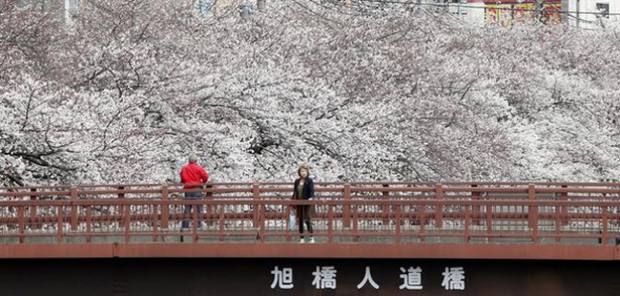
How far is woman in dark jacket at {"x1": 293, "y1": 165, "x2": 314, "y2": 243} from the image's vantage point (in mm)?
24688

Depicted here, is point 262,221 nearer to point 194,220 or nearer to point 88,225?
point 194,220

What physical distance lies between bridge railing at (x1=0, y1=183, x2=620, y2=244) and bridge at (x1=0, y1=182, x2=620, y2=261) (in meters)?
0.02

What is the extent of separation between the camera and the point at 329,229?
952 inches

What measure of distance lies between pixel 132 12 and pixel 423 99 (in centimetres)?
1016

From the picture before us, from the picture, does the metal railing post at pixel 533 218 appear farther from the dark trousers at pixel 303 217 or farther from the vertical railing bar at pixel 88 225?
the vertical railing bar at pixel 88 225

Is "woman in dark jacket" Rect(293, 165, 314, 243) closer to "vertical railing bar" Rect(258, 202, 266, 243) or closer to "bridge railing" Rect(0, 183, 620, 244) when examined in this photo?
"bridge railing" Rect(0, 183, 620, 244)

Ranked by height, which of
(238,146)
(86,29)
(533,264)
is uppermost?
(86,29)

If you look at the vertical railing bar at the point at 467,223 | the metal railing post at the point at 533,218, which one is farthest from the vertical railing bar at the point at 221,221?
the metal railing post at the point at 533,218

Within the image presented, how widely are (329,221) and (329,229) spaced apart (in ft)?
0.45

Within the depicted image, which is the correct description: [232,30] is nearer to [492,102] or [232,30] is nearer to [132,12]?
[132,12]

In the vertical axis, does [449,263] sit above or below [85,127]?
below

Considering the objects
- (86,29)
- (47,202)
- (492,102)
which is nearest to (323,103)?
(86,29)

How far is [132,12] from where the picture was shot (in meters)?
40.8

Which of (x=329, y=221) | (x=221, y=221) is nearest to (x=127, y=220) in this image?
(x=221, y=221)
